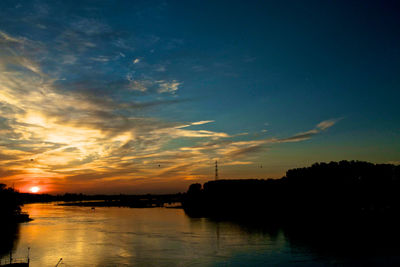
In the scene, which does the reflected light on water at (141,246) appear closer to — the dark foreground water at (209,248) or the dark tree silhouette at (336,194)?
the dark foreground water at (209,248)

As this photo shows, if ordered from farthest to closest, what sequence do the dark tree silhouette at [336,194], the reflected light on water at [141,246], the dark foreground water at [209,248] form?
the dark tree silhouette at [336,194], the reflected light on water at [141,246], the dark foreground water at [209,248]

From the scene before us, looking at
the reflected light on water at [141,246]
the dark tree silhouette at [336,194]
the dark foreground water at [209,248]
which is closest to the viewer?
the dark foreground water at [209,248]

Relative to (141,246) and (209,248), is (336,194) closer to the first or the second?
(209,248)

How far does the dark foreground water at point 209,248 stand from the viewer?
56.6m

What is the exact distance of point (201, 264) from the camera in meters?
53.9

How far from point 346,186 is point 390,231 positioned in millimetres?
62503

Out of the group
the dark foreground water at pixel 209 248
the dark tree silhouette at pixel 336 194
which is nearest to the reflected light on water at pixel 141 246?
the dark foreground water at pixel 209 248

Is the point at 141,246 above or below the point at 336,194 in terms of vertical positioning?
below

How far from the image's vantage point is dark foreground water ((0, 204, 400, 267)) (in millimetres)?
56562

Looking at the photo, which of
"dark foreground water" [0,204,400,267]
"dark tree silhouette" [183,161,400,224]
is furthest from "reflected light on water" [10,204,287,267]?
"dark tree silhouette" [183,161,400,224]

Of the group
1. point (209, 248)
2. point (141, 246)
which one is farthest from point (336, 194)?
point (141, 246)

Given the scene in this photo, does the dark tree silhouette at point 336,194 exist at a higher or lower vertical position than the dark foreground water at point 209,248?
higher

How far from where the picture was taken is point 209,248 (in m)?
67.8

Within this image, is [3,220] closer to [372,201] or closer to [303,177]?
[303,177]
